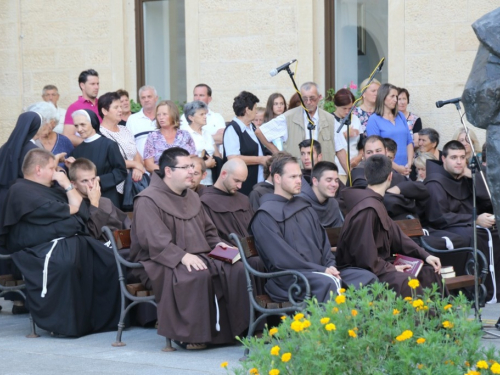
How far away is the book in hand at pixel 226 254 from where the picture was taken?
8320mm

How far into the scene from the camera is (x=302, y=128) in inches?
448

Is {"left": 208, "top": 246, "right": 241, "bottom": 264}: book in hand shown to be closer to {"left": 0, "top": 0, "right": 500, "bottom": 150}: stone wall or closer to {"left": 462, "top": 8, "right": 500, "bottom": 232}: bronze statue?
{"left": 462, "top": 8, "right": 500, "bottom": 232}: bronze statue

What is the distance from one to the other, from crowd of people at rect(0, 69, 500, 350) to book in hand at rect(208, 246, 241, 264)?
0.09 metres

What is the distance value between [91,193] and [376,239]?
273 centimetres

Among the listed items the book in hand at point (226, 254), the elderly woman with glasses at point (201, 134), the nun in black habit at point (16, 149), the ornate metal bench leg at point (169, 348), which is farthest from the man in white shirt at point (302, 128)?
the ornate metal bench leg at point (169, 348)

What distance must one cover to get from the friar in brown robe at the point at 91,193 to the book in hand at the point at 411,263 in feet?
8.74

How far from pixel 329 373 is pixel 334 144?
6933mm

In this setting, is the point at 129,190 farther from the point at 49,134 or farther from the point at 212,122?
the point at 212,122

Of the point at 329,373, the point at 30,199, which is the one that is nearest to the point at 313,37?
the point at 30,199

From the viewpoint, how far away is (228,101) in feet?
47.2

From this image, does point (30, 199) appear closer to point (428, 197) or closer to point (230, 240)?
point (230, 240)

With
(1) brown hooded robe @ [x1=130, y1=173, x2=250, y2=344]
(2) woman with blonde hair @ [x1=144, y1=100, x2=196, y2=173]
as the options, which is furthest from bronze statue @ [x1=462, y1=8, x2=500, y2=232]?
(2) woman with blonde hair @ [x1=144, y1=100, x2=196, y2=173]

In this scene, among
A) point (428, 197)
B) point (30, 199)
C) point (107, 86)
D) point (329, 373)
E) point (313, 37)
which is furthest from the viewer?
point (107, 86)

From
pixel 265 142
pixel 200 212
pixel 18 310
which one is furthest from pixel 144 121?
pixel 200 212
